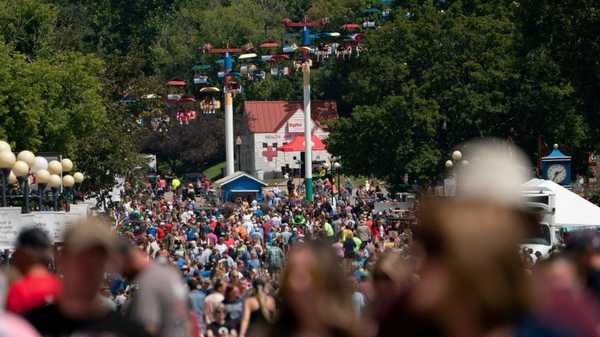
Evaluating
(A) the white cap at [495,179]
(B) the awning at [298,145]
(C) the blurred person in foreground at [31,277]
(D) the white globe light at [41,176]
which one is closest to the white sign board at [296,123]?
(B) the awning at [298,145]

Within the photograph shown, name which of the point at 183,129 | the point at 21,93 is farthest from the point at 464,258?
the point at 183,129

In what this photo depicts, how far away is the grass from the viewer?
133875 mm

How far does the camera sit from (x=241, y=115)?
468 ft

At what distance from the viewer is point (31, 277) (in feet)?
29.6

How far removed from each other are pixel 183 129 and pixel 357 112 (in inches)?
2037

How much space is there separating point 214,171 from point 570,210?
100876 mm

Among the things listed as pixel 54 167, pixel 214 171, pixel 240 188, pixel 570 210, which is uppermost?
pixel 54 167

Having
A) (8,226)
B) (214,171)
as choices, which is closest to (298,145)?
(214,171)

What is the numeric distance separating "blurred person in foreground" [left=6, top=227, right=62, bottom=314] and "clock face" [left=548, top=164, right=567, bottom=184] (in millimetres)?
35315

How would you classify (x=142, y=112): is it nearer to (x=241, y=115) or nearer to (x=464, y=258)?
(x=241, y=115)

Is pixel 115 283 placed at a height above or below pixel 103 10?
below

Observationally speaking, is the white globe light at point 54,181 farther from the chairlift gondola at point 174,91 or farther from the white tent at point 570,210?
the chairlift gondola at point 174,91

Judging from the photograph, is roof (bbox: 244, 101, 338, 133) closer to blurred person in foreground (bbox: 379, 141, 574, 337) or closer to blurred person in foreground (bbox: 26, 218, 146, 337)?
blurred person in foreground (bbox: 26, 218, 146, 337)

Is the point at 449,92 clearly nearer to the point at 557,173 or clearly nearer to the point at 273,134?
the point at 557,173
